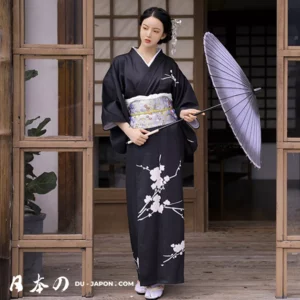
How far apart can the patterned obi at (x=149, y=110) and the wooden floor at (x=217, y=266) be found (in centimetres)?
92

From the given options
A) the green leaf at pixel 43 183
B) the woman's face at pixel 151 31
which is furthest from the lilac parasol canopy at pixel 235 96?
the green leaf at pixel 43 183

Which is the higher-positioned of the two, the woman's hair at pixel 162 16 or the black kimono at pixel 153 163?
the woman's hair at pixel 162 16

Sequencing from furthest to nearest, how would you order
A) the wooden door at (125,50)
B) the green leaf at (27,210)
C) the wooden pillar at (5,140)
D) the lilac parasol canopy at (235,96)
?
1. the wooden door at (125,50)
2. the green leaf at (27,210)
3. the wooden pillar at (5,140)
4. the lilac parasol canopy at (235,96)

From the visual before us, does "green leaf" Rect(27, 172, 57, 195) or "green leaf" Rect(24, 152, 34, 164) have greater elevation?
"green leaf" Rect(24, 152, 34, 164)

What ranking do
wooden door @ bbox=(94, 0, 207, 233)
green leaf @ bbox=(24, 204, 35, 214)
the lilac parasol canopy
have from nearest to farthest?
the lilac parasol canopy
green leaf @ bbox=(24, 204, 35, 214)
wooden door @ bbox=(94, 0, 207, 233)

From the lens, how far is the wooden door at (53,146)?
3.86 metres

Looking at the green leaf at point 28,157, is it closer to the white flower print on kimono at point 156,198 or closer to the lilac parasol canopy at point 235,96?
the white flower print on kimono at point 156,198

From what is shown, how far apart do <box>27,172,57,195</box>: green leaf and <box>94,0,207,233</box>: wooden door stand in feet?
6.53

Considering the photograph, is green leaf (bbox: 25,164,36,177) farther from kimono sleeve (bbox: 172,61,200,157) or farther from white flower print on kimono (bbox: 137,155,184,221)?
kimono sleeve (bbox: 172,61,200,157)

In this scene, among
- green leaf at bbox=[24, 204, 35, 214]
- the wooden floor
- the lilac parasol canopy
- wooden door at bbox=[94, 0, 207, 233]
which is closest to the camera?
the lilac parasol canopy

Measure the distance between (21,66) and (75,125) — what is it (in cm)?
46

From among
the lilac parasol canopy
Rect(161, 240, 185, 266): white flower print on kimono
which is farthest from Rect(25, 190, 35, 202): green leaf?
the lilac parasol canopy

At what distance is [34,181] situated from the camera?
3961 millimetres

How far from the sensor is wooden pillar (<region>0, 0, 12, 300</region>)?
3820 millimetres
